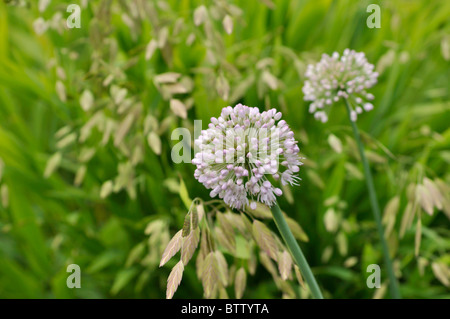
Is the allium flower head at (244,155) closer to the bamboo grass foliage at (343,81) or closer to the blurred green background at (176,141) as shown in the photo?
the bamboo grass foliage at (343,81)

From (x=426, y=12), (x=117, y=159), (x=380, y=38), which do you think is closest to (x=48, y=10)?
(x=117, y=159)

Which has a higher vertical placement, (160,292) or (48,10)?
(48,10)

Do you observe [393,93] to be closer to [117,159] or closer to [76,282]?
[117,159]

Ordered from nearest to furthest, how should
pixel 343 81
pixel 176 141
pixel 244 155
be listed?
pixel 244 155 → pixel 343 81 → pixel 176 141

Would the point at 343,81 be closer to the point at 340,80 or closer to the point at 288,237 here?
the point at 340,80

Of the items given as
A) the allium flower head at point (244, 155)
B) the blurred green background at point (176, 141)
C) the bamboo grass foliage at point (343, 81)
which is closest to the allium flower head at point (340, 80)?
the bamboo grass foliage at point (343, 81)

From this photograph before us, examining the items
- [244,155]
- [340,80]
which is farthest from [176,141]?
[244,155]

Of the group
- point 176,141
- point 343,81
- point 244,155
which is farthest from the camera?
point 176,141

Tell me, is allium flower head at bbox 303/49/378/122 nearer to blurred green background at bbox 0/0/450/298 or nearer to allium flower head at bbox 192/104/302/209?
blurred green background at bbox 0/0/450/298
